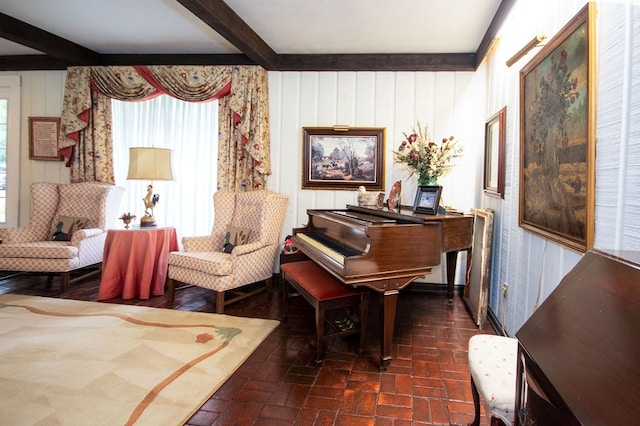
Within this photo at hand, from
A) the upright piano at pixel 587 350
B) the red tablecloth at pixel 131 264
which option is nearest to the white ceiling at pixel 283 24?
the red tablecloth at pixel 131 264

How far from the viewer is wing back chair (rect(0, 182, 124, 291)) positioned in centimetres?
387

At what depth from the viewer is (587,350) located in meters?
0.82

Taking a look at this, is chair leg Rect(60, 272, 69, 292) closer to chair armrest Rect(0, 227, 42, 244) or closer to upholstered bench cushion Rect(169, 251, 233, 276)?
chair armrest Rect(0, 227, 42, 244)

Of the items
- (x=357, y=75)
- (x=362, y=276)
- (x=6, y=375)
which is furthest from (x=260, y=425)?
(x=357, y=75)

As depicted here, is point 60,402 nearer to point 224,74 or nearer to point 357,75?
point 224,74

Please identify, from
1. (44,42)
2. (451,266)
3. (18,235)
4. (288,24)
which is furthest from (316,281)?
(44,42)

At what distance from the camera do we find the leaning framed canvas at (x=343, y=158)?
14.0 ft

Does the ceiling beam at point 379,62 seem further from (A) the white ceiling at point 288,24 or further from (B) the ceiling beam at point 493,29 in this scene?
(B) the ceiling beam at point 493,29

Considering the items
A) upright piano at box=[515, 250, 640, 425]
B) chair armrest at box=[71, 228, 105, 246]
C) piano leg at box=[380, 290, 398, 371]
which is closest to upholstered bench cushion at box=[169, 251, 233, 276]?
chair armrest at box=[71, 228, 105, 246]

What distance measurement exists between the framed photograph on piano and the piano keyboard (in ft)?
2.31

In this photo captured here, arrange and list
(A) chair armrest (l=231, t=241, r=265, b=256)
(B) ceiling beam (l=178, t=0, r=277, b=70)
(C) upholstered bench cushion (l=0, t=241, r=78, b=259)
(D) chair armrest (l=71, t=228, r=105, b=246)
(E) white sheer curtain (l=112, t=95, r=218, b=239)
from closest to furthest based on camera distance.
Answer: (B) ceiling beam (l=178, t=0, r=277, b=70), (A) chair armrest (l=231, t=241, r=265, b=256), (C) upholstered bench cushion (l=0, t=241, r=78, b=259), (D) chair armrest (l=71, t=228, r=105, b=246), (E) white sheer curtain (l=112, t=95, r=218, b=239)

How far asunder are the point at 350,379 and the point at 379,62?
3.32m

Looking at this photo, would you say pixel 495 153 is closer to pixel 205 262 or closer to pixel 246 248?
pixel 246 248

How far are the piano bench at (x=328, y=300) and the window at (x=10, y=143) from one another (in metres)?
4.22
